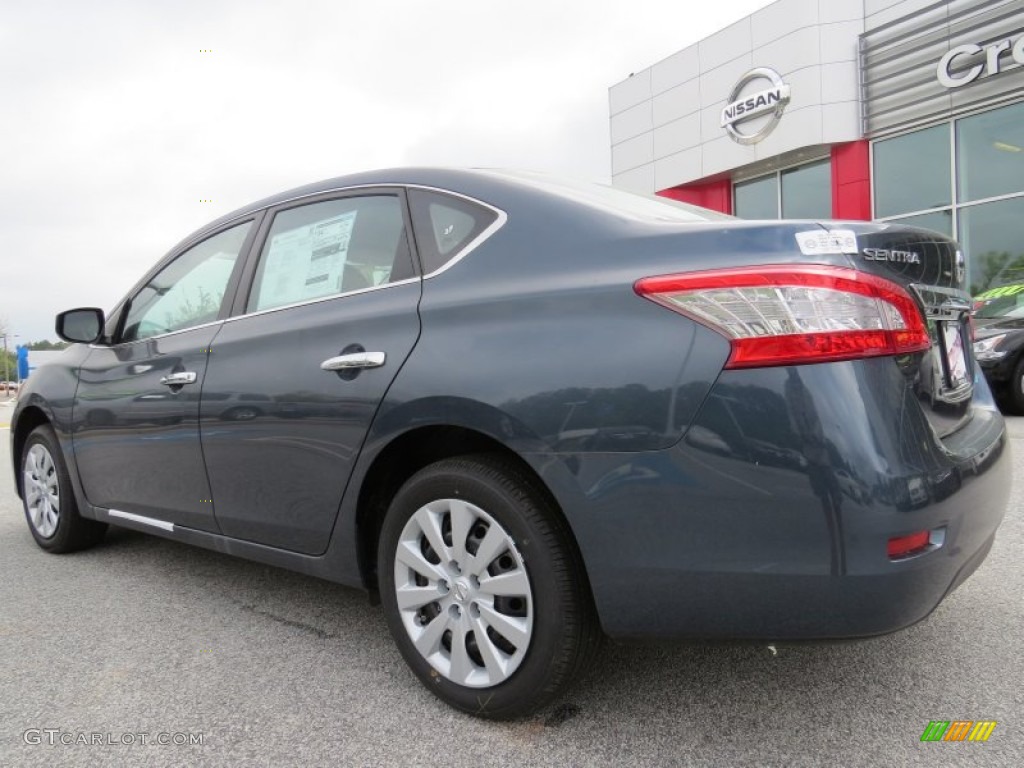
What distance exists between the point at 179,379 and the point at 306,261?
719 millimetres

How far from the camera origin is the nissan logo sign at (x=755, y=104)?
49.4 ft

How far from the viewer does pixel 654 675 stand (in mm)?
2266

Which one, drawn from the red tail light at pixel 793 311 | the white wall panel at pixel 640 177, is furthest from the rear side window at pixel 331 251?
the white wall panel at pixel 640 177


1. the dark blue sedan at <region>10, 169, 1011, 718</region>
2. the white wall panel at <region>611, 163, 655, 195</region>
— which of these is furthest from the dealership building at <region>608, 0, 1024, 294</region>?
the dark blue sedan at <region>10, 169, 1011, 718</region>

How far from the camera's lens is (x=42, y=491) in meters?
4.01

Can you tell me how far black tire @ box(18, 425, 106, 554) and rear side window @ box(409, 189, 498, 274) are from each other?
2.55 m

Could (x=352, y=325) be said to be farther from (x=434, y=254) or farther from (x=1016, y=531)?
(x=1016, y=531)

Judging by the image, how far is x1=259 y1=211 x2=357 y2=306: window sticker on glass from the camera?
2574mm

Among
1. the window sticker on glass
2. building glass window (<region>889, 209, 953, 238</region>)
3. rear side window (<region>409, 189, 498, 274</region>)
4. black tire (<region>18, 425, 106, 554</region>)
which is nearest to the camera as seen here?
rear side window (<region>409, 189, 498, 274</region>)

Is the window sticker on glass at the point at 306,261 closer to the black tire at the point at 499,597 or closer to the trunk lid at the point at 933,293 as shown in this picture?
the black tire at the point at 499,597

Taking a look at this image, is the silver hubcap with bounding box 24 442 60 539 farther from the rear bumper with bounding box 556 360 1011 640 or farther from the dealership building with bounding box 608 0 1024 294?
the dealership building with bounding box 608 0 1024 294

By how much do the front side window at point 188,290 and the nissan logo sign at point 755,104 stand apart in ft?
47.1

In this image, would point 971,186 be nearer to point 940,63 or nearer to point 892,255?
point 940,63

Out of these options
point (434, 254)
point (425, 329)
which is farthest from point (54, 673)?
point (434, 254)
